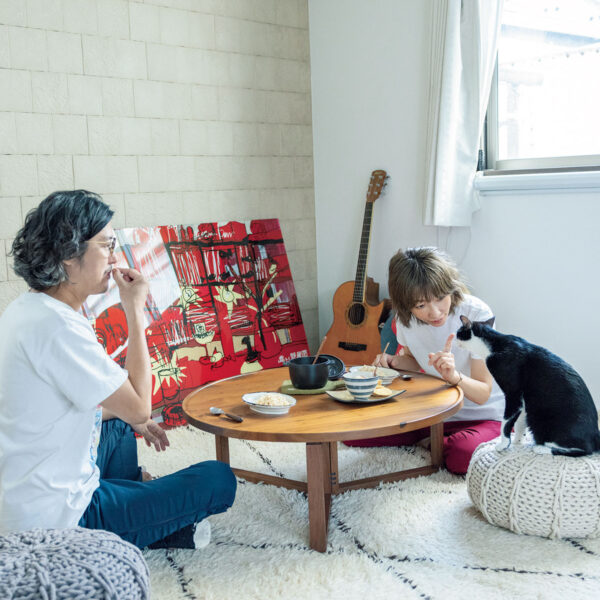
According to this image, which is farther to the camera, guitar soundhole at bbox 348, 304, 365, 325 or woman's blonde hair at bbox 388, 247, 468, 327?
guitar soundhole at bbox 348, 304, 365, 325

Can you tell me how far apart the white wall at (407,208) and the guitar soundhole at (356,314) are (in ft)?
0.98

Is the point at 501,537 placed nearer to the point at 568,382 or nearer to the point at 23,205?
the point at 568,382

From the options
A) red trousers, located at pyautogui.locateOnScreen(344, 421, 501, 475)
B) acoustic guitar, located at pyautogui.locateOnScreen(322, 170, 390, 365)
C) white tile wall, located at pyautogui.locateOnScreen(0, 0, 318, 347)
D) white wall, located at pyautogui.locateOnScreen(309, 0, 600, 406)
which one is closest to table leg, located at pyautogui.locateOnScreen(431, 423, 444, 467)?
red trousers, located at pyautogui.locateOnScreen(344, 421, 501, 475)

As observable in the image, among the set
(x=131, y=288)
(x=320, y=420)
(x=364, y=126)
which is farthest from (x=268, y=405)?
(x=364, y=126)

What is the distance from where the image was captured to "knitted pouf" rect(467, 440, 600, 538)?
6.25 ft

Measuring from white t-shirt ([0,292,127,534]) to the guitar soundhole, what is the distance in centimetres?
202

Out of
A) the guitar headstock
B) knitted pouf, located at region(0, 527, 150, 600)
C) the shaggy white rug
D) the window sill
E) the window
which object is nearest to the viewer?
knitted pouf, located at region(0, 527, 150, 600)

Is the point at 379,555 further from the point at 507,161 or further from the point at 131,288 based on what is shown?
the point at 507,161

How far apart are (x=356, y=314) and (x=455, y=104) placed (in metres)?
1.11

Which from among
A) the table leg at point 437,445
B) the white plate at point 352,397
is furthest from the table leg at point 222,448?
the table leg at point 437,445

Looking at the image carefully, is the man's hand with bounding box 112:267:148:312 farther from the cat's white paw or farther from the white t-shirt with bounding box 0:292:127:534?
the cat's white paw

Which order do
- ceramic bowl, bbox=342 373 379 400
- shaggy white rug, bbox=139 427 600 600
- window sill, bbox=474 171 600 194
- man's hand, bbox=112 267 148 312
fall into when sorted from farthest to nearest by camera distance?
1. window sill, bbox=474 171 600 194
2. ceramic bowl, bbox=342 373 379 400
3. man's hand, bbox=112 267 148 312
4. shaggy white rug, bbox=139 427 600 600

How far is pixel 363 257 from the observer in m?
3.60

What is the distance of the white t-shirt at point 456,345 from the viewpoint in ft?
7.92
